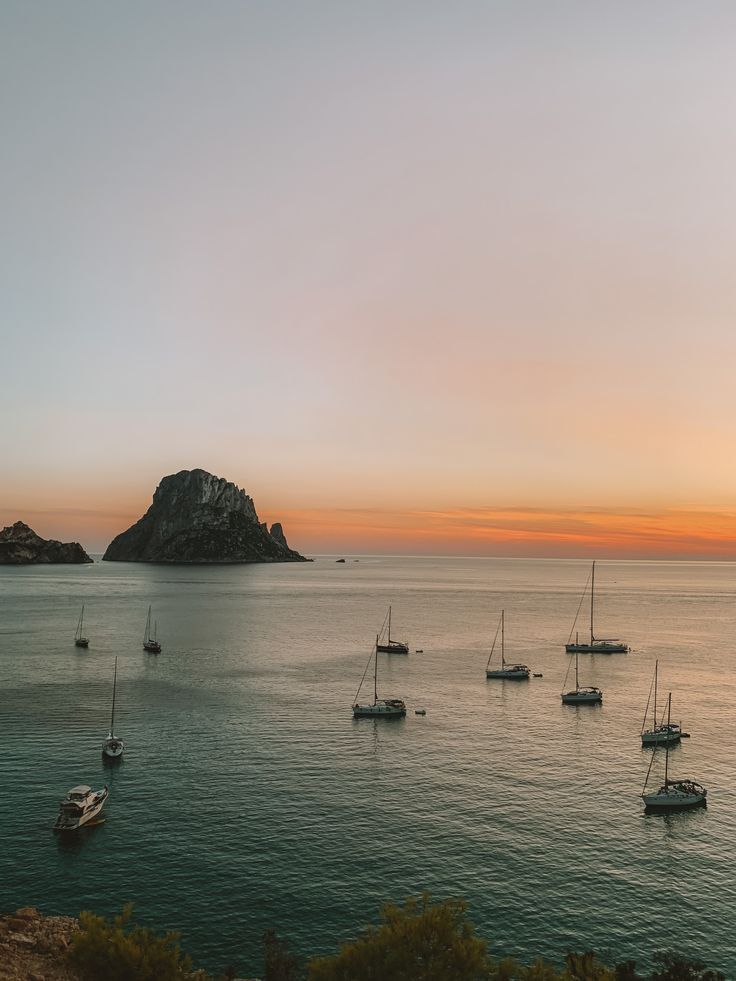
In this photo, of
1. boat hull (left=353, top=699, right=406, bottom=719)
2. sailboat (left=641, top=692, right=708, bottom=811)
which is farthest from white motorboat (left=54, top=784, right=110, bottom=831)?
sailboat (left=641, top=692, right=708, bottom=811)

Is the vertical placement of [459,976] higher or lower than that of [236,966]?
higher

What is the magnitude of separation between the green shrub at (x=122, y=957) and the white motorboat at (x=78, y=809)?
75.4 feet

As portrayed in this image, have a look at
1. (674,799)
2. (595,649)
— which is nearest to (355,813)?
(674,799)

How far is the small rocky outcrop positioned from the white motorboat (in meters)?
12.1

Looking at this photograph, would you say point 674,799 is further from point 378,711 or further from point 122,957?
point 122,957

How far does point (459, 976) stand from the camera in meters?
29.3

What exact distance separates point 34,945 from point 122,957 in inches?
365

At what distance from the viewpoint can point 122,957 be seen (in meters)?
31.2

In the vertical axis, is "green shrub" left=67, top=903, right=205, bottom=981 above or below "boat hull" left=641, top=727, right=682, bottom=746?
above

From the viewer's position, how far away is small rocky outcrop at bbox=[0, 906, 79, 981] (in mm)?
33719

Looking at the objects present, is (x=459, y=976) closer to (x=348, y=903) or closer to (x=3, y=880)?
(x=348, y=903)

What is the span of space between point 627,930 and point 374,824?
20.9m

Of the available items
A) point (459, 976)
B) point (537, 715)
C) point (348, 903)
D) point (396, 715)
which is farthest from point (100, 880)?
point (537, 715)

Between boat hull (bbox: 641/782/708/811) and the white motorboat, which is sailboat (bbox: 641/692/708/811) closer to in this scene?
boat hull (bbox: 641/782/708/811)
